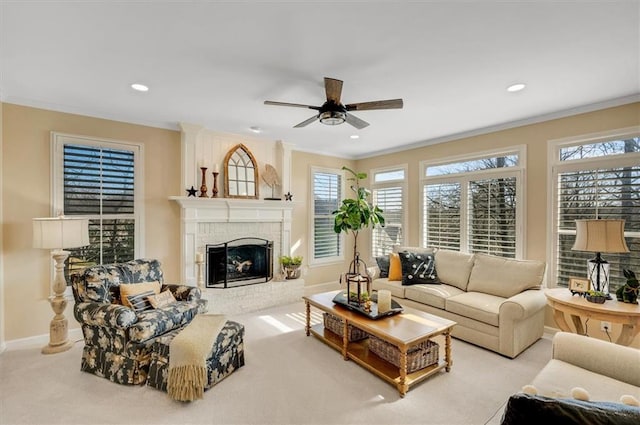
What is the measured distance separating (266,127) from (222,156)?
855 mm

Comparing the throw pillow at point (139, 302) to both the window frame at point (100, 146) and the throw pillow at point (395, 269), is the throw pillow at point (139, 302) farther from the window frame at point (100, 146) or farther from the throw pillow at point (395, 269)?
the throw pillow at point (395, 269)

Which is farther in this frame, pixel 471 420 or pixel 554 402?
pixel 471 420

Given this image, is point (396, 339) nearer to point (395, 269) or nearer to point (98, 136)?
point (395, 269)

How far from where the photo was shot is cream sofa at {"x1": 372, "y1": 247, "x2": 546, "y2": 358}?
2.90 meters

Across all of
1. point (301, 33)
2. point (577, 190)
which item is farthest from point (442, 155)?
point (301, 33)

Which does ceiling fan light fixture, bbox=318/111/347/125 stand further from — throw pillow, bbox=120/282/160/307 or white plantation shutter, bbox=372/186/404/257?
white plantation shutter, bbox=372/186/404/257

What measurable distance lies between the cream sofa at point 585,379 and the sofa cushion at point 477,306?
999mm

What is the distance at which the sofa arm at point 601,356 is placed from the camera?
169 centimetres

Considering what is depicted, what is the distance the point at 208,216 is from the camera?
13.9 ft

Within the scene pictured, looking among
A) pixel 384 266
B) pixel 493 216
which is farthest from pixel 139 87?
pixel 493 216

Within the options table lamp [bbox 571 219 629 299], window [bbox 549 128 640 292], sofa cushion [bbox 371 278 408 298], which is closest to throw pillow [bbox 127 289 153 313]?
sofa cushion [bbox 371 278 408 298]

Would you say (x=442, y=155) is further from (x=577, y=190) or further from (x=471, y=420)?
(x=471, y=420)

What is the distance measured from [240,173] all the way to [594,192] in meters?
4.53

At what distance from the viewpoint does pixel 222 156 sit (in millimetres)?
4430
